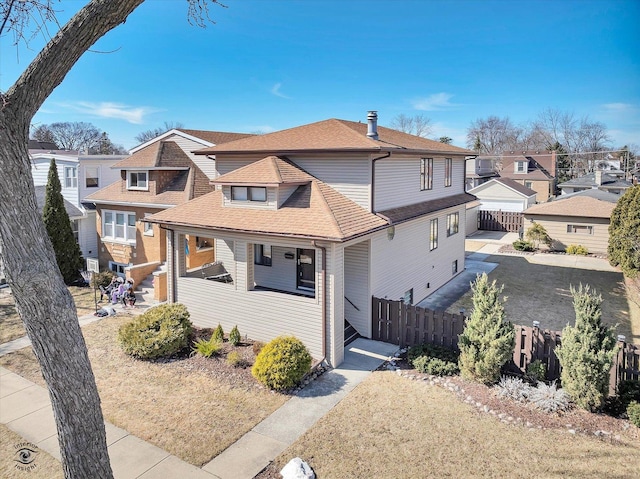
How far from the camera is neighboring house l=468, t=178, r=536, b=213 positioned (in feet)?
122

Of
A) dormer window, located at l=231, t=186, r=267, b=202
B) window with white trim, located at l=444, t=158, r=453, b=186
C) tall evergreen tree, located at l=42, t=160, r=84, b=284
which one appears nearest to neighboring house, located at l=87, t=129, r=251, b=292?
tall evergreen tree, located at l=42, t=160, r=84, b=284

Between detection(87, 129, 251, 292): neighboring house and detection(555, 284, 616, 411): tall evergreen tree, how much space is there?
577 inches

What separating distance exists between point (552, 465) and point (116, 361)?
1061 centimetres

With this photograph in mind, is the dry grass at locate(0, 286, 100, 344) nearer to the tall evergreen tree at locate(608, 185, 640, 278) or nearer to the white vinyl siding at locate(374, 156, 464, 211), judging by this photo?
the white vinyl siding at locate(374, 156, 464, 211)

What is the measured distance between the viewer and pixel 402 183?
15453 millimetres

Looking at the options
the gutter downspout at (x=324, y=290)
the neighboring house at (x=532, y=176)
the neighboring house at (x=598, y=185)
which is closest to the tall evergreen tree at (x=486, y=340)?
the gutter downspout at (x=324, y=290)

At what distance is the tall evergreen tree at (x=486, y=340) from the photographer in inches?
388

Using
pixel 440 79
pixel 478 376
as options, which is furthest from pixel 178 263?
pixel 440 79

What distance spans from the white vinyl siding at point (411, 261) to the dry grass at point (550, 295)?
61.6 inches

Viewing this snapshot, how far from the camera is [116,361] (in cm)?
1178

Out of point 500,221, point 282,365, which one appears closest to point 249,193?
point 282,365

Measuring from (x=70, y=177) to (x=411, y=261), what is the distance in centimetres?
1929

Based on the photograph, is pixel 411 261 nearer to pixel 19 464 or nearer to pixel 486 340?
pixel 486 340

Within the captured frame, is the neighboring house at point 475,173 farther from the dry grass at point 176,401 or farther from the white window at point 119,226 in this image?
the dry grass at point 176,401
